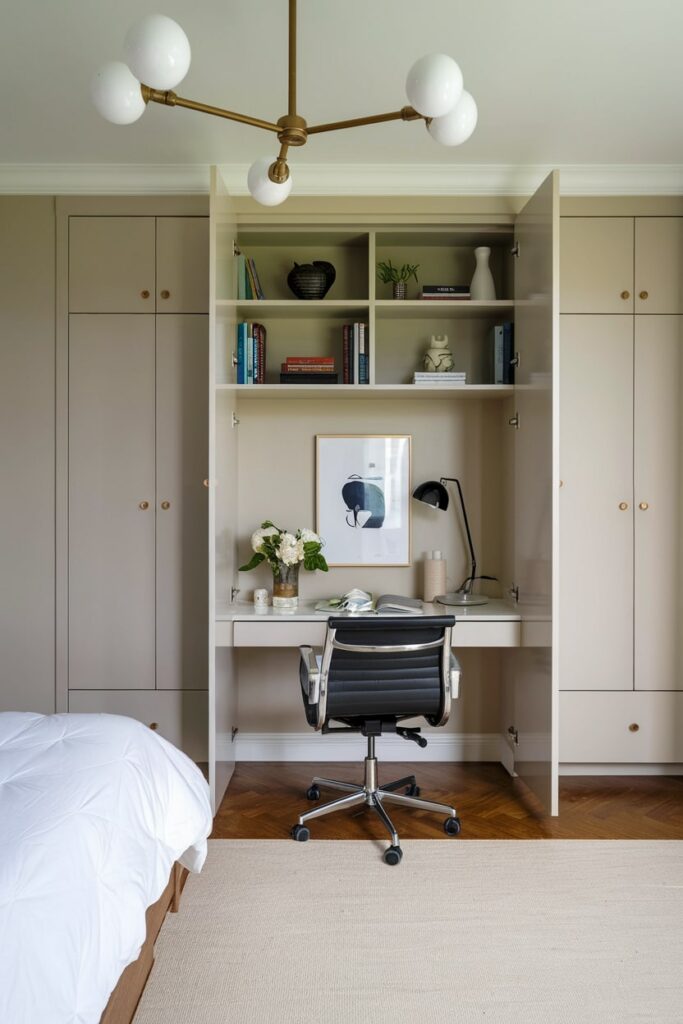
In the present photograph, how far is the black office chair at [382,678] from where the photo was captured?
254 centimetres

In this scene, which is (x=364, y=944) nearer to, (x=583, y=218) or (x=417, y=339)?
(x=417, y=339)

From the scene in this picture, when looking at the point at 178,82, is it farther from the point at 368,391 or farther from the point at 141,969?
the point at 141,969

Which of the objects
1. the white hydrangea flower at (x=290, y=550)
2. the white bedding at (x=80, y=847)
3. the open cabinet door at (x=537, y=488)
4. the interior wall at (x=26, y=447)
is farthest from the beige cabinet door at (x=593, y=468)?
the interior wall at (x=26, y=447)

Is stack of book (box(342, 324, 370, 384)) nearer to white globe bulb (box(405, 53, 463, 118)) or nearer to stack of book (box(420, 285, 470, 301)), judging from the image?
stack of book (box(420, 285, 470, 301))

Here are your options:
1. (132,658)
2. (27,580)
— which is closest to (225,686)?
(132,658)

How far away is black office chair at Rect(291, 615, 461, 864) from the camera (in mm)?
2545

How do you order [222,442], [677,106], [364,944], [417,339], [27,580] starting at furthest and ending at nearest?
1. [417,339]
2. [27,580]
3. [222,442]
4. [677,106]
5. [364,944]

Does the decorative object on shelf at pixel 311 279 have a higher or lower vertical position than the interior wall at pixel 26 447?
higher

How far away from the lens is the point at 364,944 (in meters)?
2.08

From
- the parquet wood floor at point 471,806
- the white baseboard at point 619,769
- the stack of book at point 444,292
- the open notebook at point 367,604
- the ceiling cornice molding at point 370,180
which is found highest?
the ceiling cornice molding at point 370,180

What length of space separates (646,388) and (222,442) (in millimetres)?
2008

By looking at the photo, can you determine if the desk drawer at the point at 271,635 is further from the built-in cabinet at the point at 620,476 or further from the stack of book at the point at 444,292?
the stack of book at the point at 444,292

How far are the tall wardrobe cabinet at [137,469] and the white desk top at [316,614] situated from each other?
278 millimetres

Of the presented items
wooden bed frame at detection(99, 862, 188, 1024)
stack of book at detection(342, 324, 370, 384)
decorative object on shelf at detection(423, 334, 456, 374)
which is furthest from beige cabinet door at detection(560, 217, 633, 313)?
wooden bed frame at detection(99, 862, 188, 1024)
